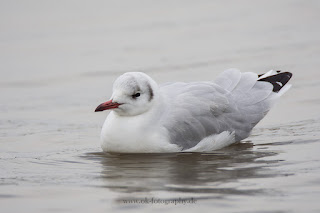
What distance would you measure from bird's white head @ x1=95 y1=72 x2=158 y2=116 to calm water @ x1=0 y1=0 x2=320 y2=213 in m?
0.53

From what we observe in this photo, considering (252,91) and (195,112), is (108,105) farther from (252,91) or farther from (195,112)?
(252,91)

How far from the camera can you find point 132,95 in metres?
8.15

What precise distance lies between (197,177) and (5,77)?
572 centimetres

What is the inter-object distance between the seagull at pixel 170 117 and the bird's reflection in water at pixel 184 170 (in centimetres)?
13

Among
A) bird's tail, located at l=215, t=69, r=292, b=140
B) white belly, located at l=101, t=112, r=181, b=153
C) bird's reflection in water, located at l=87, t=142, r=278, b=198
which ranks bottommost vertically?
bird's reflection in water, located at l=87, t=142, r=278, b=198

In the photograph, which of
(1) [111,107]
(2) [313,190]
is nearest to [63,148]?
(1) [111,107]

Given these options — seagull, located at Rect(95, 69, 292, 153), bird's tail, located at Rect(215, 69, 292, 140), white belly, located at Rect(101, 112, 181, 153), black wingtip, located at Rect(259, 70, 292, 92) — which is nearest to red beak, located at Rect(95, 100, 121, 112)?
seagull, located at Rect(95, 69, 292, 153)

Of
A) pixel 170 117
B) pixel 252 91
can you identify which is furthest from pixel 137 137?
pixel 252 91

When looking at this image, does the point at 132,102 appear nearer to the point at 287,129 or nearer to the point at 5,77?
the point at 287,129

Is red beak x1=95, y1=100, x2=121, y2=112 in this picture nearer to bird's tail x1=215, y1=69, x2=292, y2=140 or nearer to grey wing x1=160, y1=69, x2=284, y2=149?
grey wing x1=160, y1=69, x2=284, y2=149

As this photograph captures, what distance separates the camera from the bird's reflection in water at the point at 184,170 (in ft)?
22.5

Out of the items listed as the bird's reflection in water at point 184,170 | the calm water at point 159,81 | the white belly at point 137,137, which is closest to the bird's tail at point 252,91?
the calm water at point 159,81

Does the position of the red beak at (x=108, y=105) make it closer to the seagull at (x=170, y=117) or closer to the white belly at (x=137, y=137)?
the seagull at (x=170, y=117)

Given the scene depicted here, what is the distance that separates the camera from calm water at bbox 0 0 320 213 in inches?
261
